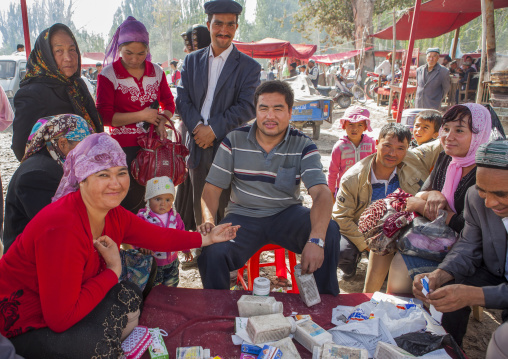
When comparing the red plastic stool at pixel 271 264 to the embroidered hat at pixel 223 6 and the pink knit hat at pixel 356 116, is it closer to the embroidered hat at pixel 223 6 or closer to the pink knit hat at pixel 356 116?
the pink knit hat at pixel 356 116

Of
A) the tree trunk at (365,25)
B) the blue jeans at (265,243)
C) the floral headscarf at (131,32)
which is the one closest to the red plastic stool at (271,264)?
the blue jeans at (265,243)

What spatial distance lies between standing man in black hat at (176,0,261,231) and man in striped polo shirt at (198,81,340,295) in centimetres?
45

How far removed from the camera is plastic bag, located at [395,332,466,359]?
1.78 m

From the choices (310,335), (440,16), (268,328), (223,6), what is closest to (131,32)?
(223,6)

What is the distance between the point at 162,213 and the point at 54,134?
92 centimetres

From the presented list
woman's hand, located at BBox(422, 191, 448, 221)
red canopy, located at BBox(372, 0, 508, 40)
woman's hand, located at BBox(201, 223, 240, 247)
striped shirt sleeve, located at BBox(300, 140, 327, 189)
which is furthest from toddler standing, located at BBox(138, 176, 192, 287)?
red canopy, located at BBox(372, 0, 508, 40)

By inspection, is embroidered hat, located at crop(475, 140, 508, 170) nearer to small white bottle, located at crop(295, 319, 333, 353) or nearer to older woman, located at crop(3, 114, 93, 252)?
small white bottle, located at crop(295, 319, 333, 353)

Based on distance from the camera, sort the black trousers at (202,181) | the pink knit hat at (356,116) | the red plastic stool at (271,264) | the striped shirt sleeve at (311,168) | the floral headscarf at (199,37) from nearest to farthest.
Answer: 1. the striped shirt sleeve at (311,168)
2. the red plastic stool at (271,264)
3. the black trousers at (202,181)
4. the pink knit hat at (356,116)
5. the floral headscarf at (199,37)

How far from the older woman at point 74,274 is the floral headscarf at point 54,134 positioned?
507mm

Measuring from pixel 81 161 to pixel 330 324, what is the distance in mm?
1536

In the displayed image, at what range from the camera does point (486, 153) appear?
1905 millimetres

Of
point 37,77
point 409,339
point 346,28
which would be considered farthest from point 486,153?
point 346,28

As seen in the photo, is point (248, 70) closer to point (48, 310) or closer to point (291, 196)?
point (291, 196)

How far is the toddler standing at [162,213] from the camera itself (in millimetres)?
2703
